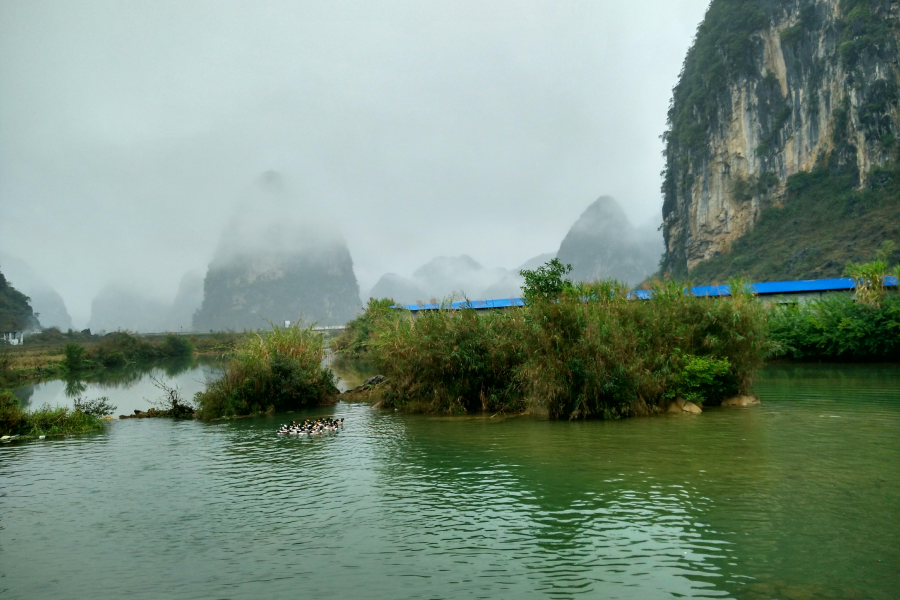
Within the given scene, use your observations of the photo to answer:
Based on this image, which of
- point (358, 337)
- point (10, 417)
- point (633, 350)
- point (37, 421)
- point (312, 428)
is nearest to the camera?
point (312, 428)

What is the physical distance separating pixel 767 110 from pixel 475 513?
3810 inches

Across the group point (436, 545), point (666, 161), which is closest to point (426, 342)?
point (436, 545)

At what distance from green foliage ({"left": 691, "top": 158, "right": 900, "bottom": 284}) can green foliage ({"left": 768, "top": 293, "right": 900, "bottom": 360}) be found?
37212 mm

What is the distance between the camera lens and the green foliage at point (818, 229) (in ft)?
229

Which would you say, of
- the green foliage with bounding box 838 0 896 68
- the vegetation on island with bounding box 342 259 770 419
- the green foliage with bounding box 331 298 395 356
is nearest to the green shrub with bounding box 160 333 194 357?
the green foliage with bounding box 331 298 395 356

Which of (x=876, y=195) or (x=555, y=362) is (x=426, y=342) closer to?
(x=555, y=362)

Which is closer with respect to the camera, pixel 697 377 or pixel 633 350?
pixel 633 350

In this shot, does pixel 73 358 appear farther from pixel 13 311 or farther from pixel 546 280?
pixel 13 311

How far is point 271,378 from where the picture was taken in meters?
20.8

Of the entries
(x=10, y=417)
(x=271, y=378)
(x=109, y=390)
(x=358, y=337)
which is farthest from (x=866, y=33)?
(x=10, y=417)

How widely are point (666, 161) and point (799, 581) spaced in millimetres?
112925

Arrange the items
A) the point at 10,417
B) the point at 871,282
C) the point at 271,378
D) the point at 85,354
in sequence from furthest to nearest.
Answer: the point at 85,354, the point at 871,282, the point at 271,378, the point at 10,417

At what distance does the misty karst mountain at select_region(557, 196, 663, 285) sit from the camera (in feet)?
584

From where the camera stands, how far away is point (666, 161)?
11181cm
